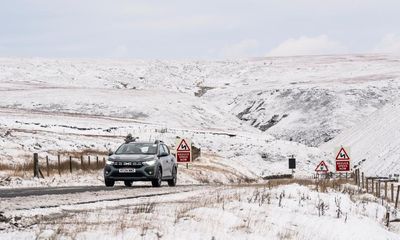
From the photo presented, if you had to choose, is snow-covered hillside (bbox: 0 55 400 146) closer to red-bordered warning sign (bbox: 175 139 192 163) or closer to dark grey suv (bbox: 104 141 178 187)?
red-bordered warning sign (bbox: 175 139 192 163)

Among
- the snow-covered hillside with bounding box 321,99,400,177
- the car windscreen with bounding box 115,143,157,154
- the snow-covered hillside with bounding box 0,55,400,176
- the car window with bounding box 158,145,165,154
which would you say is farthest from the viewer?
the snow-covered hillside with bounding box 0,55,400,176

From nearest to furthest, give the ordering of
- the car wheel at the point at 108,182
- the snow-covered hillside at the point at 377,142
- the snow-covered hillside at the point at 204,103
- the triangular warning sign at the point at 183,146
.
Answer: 1. the car wheel at the point at 108,182
2. the triangular warning sign at the point at 183,146
3. the snow-covered hillside at the point at 377,142
4. the snow-covered hillside at the point at 204,103

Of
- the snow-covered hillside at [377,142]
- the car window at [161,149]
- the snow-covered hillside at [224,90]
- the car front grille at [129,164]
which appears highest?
the snow-covered hillside at [224,90]

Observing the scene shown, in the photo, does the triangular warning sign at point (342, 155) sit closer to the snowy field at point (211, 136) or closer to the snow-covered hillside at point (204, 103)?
the snowy field at point (211, 136)

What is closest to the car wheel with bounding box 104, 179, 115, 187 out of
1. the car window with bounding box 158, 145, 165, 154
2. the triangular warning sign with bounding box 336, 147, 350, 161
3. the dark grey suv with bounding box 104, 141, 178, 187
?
the dark grey suv with bounding box 104, 141, 178, 187

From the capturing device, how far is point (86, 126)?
76.4m

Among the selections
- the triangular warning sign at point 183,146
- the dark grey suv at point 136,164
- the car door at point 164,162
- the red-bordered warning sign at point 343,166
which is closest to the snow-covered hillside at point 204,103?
the triangular warning sign at point 183,146

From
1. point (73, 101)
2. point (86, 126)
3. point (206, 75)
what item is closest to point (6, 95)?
point (73, 101)

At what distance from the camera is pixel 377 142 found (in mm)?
74375

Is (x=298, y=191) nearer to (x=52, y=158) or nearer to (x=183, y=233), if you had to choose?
(x=183, y=233)

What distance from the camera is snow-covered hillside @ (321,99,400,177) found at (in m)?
66.2

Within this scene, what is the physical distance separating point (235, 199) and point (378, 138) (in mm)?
61420

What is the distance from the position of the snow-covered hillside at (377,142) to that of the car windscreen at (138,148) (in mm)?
40250

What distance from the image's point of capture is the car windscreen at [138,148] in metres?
26.1
